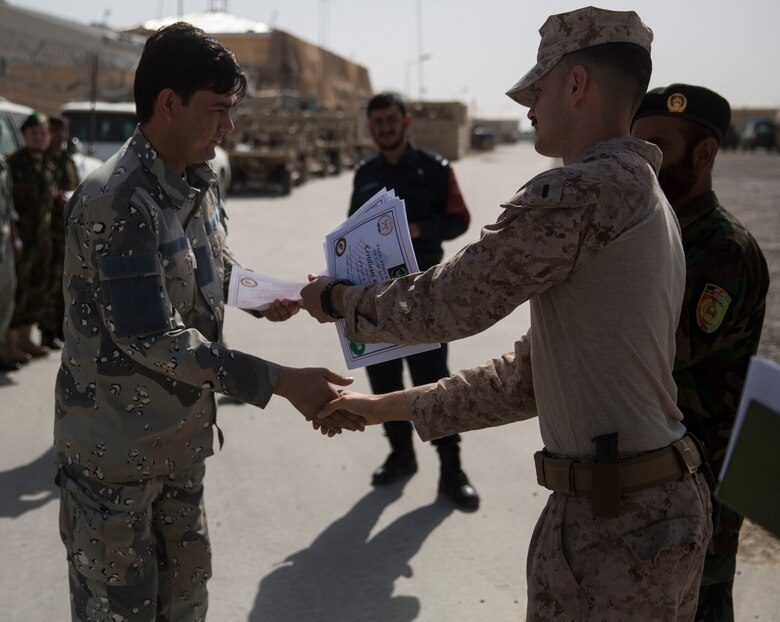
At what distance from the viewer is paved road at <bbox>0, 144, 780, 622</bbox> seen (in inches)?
141

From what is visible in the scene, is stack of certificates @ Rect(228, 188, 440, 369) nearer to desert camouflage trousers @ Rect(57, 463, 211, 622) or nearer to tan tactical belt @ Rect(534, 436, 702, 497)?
tan tactical belt @ Rect(534, 436, 702, 497)

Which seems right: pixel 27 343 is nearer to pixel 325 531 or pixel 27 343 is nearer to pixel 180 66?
pixel 325 531

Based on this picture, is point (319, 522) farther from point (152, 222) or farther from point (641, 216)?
point (641, 216)

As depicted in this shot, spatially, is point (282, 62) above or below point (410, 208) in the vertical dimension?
above

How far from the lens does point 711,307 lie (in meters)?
2.40

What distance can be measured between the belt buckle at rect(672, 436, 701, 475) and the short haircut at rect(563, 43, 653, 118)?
0.77 meters

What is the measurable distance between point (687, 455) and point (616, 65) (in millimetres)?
870

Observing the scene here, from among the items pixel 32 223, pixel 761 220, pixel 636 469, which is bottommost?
pixel 761 220

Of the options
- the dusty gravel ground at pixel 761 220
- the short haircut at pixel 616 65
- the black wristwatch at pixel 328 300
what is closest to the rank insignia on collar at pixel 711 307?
the short haircut at pixel 616 65

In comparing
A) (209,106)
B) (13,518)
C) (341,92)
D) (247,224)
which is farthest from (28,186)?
(341,92)

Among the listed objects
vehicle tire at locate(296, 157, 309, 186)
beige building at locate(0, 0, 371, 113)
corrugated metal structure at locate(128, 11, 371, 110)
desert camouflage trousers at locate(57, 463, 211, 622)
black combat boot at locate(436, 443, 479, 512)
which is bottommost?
black combat boot at locate(436, 443, 479, 512)

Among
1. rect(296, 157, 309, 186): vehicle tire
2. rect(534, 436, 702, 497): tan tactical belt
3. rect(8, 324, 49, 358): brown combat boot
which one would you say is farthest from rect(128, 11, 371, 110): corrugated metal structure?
rect(534, 436, 702, 497): tan tactical belt

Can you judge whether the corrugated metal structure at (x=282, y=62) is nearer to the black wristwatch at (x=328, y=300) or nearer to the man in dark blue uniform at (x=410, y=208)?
the man in dark blue uniform at (x=410, y=208)

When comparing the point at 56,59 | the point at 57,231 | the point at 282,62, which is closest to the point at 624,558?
the point at 57,231
